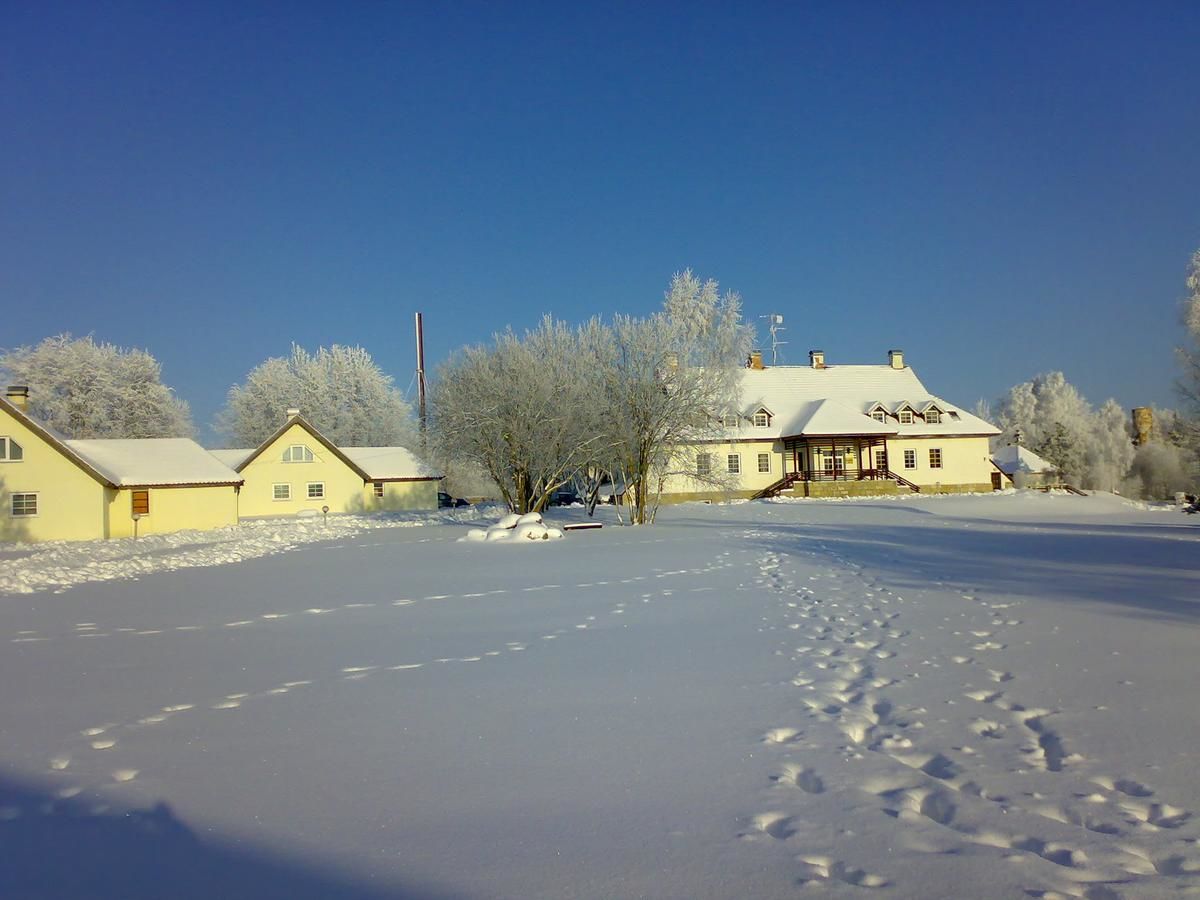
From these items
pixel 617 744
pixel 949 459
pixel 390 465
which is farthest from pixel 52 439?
pixel 949 459

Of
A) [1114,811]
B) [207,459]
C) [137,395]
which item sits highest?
[137,395]

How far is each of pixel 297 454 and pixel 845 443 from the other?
3056cm

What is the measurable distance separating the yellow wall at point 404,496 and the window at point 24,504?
59.1 ft

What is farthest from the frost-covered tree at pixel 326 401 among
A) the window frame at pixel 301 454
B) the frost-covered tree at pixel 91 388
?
the window frame at pixel 301 454

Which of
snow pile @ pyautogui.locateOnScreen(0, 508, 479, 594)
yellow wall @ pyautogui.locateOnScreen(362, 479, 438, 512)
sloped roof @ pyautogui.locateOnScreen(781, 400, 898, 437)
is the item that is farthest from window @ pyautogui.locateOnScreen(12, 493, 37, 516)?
sloped roof @ pyautogui.locateOnScreen(781, 400, 898, 437)

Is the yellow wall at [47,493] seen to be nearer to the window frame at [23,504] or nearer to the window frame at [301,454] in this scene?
the window frame at [23,504]

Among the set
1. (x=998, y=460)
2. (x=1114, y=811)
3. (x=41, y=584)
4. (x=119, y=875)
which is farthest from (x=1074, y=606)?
(x=998, y=460)

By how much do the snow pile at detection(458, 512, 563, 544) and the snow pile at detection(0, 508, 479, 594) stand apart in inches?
225

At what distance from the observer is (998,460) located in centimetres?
5919

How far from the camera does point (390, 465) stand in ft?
160

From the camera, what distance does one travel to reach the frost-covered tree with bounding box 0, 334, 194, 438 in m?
51.2

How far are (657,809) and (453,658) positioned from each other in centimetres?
399

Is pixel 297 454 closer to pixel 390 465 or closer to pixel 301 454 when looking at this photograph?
pixel 301 454

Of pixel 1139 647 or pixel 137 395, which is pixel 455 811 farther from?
pixel 137 395
